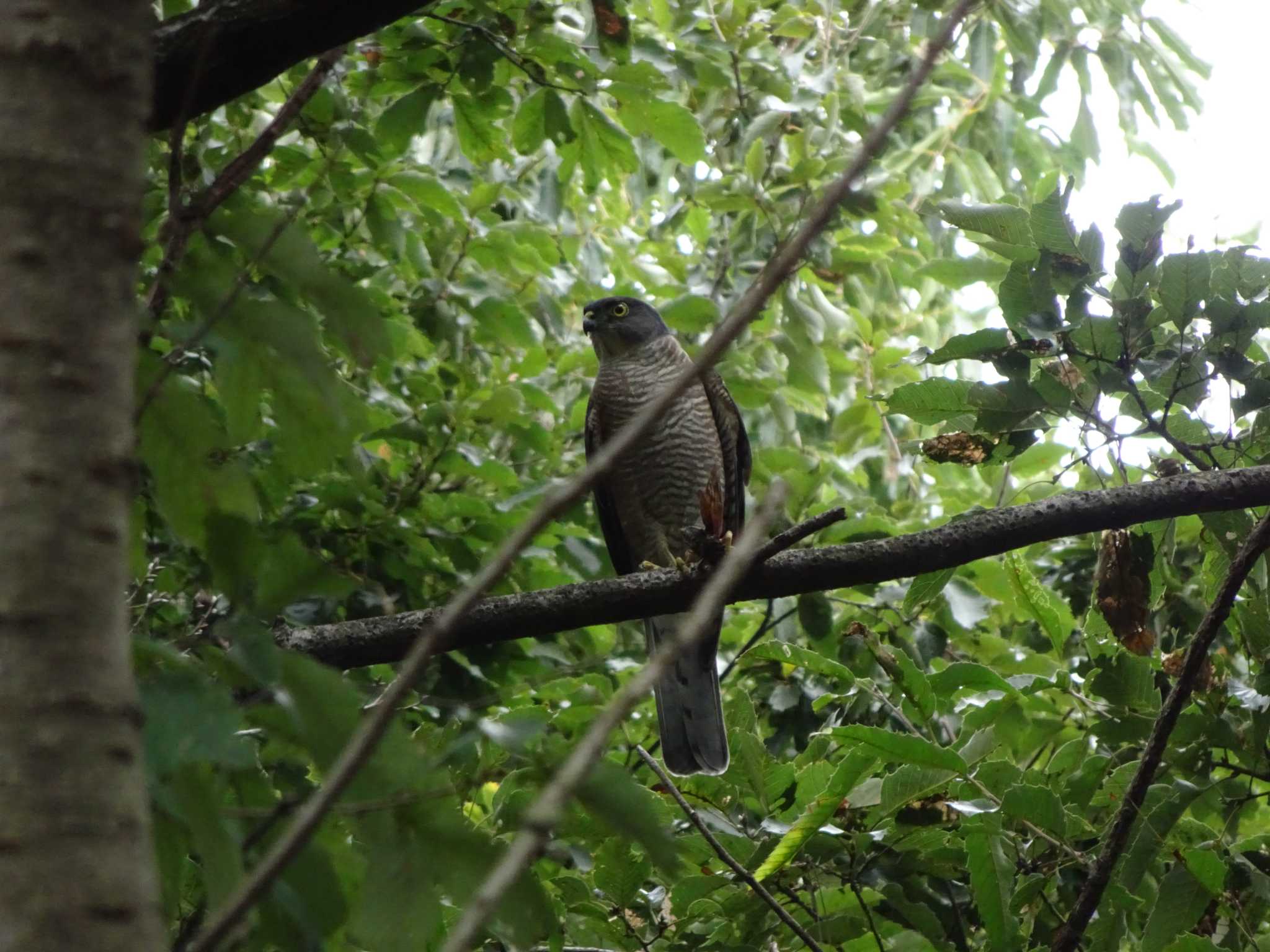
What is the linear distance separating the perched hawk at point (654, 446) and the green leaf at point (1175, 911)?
109 inches

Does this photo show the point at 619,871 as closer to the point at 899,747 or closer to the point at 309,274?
the point at 899,747

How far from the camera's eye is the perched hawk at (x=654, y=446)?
5254 mm

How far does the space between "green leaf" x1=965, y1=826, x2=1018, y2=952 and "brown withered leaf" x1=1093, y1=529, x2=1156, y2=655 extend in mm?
568

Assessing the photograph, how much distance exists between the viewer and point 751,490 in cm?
518

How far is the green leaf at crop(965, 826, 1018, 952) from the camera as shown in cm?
213

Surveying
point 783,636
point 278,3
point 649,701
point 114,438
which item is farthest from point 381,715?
point 649,701

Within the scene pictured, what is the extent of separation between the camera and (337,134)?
307cm

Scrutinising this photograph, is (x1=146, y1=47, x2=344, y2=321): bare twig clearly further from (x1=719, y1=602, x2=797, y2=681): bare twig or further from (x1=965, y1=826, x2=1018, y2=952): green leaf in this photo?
(x1=719, y1=602, x2=797, y2=681): bare twig

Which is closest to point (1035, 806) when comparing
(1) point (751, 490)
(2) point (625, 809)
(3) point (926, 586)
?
(3) point (926, 586)

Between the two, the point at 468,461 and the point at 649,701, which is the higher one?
the point at 468,461

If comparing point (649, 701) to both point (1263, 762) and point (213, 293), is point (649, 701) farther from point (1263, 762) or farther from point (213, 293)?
point (213, 293)

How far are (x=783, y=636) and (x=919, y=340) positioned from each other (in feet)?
14.0

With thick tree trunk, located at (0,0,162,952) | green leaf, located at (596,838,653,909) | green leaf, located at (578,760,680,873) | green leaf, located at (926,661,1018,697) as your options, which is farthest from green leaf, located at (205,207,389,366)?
green leaf, located at (926,661,1018,697)

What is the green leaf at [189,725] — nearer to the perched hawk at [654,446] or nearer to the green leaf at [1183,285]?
the green leaf at [1183,285]
